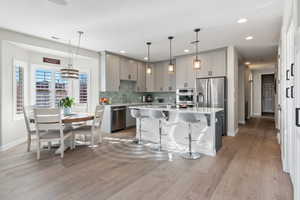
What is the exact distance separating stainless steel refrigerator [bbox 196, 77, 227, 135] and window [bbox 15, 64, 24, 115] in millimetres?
5275

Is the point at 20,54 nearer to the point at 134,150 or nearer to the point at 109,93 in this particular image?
the point at 109,93

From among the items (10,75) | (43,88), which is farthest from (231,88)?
(10,75)

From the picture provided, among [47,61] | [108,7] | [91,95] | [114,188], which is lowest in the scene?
[114,188]

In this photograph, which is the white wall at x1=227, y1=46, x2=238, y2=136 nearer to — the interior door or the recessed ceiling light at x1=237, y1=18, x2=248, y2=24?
the recessed ceiling light at x1=237, y1=18, x2=248, y2=24

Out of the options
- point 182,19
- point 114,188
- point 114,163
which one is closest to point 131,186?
point 114,188

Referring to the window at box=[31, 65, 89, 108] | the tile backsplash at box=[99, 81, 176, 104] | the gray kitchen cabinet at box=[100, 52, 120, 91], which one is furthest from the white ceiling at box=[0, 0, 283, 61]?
the tile backsplash at box=[99, 81, 176, 104]

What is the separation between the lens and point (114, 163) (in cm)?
308

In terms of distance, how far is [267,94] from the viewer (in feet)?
32.8

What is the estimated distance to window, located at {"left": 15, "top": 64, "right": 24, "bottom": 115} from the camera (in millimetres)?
4441

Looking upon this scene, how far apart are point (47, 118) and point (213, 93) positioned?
454cm

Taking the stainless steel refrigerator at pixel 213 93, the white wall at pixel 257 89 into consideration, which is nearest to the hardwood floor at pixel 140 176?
the stainless steel refrigerator at pixel 213 93

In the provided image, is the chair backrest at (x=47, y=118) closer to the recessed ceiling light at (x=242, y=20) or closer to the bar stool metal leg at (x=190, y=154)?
the bar stool metal leg at (x=190, y=154)

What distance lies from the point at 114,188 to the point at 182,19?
10.4 feet

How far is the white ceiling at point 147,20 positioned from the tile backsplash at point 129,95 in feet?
7.08
